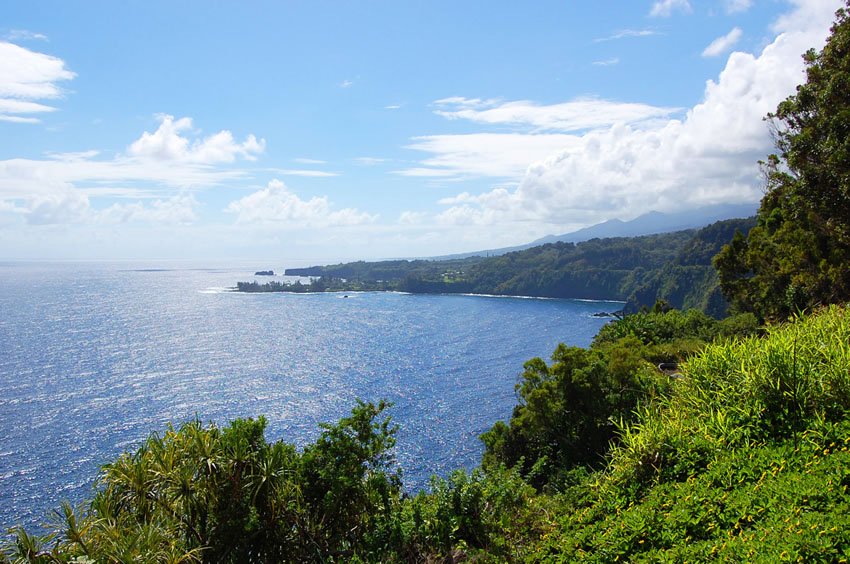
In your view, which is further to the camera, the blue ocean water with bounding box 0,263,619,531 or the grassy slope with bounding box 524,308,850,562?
the blue ocean water with bounding box 0,263,619,531

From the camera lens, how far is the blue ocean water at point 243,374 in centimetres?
3027

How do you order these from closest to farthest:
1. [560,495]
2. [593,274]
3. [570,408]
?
[560,495]
[570,408]
[593,274]

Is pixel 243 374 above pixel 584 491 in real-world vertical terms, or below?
below

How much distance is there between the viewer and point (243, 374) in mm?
49375

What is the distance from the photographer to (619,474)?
582cm

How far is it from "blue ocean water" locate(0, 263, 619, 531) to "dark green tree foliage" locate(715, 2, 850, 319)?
59.7 feet

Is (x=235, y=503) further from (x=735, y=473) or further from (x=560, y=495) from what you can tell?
(x=735, y=473)

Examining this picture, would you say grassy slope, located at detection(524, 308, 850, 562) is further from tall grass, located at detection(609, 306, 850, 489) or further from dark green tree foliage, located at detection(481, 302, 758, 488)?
dark green tree foliage, located at detection(481, 302, 758, 488)

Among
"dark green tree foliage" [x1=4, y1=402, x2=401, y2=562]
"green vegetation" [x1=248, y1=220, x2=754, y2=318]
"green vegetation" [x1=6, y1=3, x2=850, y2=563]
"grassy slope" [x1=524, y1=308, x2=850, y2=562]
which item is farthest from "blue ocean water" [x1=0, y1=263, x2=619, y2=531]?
"grassy slope" [x1=524, y1=308, x2=850, y2=562]

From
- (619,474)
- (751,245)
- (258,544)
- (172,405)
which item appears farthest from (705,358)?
(172,405)

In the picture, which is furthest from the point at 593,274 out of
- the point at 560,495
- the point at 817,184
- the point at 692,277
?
the point at 560,495

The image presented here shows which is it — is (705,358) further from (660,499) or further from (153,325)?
(153,325)

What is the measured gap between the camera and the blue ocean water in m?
30.3

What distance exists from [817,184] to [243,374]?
46.1 meters
